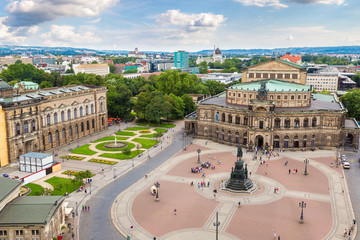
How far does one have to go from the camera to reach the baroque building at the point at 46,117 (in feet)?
234

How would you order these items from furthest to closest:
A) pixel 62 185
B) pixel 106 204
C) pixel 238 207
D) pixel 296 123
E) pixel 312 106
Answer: pixel 312 106, pixel 296 123, pixel 62 185, pixel 106 204, pixel 238 207

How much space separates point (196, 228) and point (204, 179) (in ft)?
64.3

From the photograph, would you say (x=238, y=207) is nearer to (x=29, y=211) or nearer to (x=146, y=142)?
(x=29, y=211)

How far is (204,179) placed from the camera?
63719mm

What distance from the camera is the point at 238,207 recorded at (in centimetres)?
5125

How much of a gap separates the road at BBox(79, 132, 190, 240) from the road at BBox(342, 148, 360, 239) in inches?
1383

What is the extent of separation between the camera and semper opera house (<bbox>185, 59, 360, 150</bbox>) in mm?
84062

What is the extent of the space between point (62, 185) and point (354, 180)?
57.8m

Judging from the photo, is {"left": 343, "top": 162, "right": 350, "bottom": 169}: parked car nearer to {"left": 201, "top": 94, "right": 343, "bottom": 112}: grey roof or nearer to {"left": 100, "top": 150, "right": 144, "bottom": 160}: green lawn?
{"left": 201, "top": 94, "right": 343, "bottom": 112}: grey roof

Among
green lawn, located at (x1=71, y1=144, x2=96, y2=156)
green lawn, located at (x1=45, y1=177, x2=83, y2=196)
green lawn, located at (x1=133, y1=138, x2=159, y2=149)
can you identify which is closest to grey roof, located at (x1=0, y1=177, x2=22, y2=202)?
green lawn, located at (x1=45, y1=177, x2=83, y2=196)

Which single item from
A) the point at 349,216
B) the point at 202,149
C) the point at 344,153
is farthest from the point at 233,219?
the point at 344,153

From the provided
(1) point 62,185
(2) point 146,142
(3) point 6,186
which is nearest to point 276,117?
(2) point 146,142

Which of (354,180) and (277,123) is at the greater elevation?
(277,123)

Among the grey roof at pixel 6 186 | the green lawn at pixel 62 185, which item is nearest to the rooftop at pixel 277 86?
the green lawn at pixel 62 185
